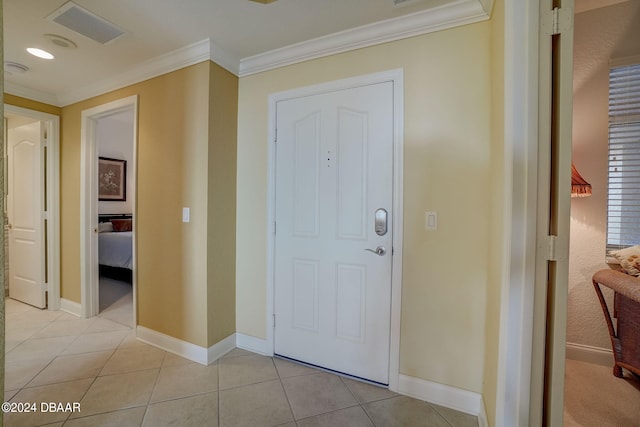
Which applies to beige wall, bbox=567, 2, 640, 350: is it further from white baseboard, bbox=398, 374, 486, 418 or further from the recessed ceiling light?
the recessed ceiling light

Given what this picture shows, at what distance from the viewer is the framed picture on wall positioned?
460cm

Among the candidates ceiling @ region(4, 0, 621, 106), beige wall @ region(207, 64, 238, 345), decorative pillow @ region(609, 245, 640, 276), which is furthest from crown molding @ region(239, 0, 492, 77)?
decorative pillow @ region(609, 245, 640, 276)

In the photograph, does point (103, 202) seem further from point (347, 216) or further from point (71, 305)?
point (347, 216)

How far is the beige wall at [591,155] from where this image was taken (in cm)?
191

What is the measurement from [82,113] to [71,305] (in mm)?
2085

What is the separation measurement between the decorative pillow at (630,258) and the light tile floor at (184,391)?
1321 millimetres

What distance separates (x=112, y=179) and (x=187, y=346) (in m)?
4.11

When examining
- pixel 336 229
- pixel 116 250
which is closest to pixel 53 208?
pixel 116 250

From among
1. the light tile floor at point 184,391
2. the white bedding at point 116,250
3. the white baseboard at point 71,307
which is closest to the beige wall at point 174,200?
the light tile floor at point 184,391

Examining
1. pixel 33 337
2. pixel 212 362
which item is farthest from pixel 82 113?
pixel 212 362

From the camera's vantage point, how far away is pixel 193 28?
183 cm

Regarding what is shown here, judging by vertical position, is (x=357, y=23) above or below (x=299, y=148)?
above

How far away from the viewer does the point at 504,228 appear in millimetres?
1100

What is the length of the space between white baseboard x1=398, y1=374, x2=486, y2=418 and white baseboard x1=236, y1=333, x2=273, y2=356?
42.2 inches
